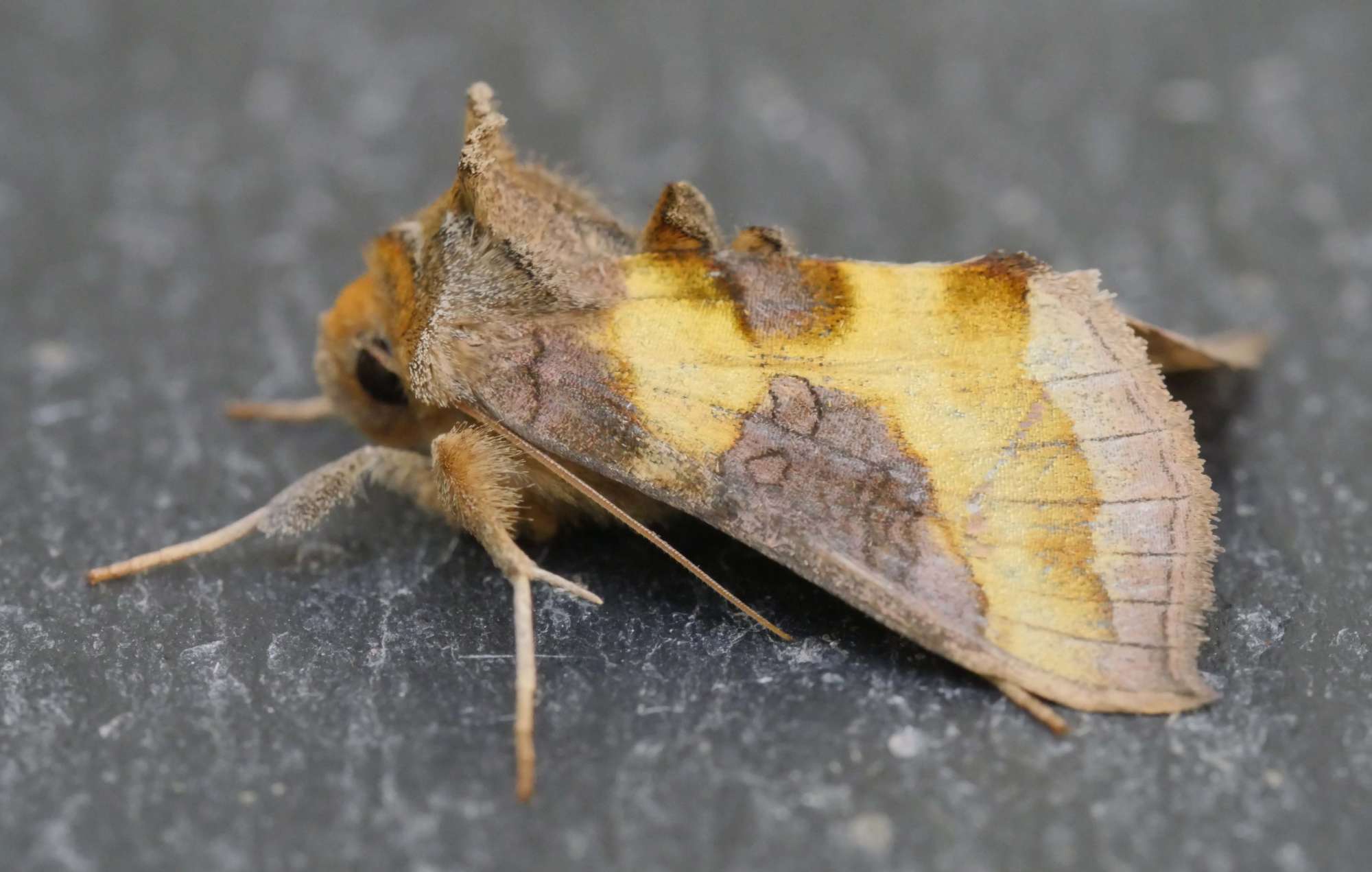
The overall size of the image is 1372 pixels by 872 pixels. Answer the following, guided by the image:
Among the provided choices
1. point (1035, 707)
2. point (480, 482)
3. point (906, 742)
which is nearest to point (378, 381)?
point (480, 482)

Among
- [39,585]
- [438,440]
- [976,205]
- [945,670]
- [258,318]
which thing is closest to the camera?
[945,670]

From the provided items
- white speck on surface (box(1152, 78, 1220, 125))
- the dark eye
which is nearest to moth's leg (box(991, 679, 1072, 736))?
the dark eye

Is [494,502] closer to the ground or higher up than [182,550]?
higher up

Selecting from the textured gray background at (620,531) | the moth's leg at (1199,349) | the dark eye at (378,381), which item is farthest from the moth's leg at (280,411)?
the moth's leg at (1199,349)

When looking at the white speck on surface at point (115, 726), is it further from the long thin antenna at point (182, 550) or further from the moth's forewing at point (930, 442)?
the moth's forewing at point (930, 442)

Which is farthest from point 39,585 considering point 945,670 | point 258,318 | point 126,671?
point 945,670

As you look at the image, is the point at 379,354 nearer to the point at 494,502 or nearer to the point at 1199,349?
the point at 494,502

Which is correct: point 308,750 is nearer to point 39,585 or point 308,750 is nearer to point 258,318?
point 39,585

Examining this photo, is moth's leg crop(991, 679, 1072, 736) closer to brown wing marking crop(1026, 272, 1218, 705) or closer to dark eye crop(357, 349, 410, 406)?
brown wing marking crop(1026, 272, 1218, 705)
